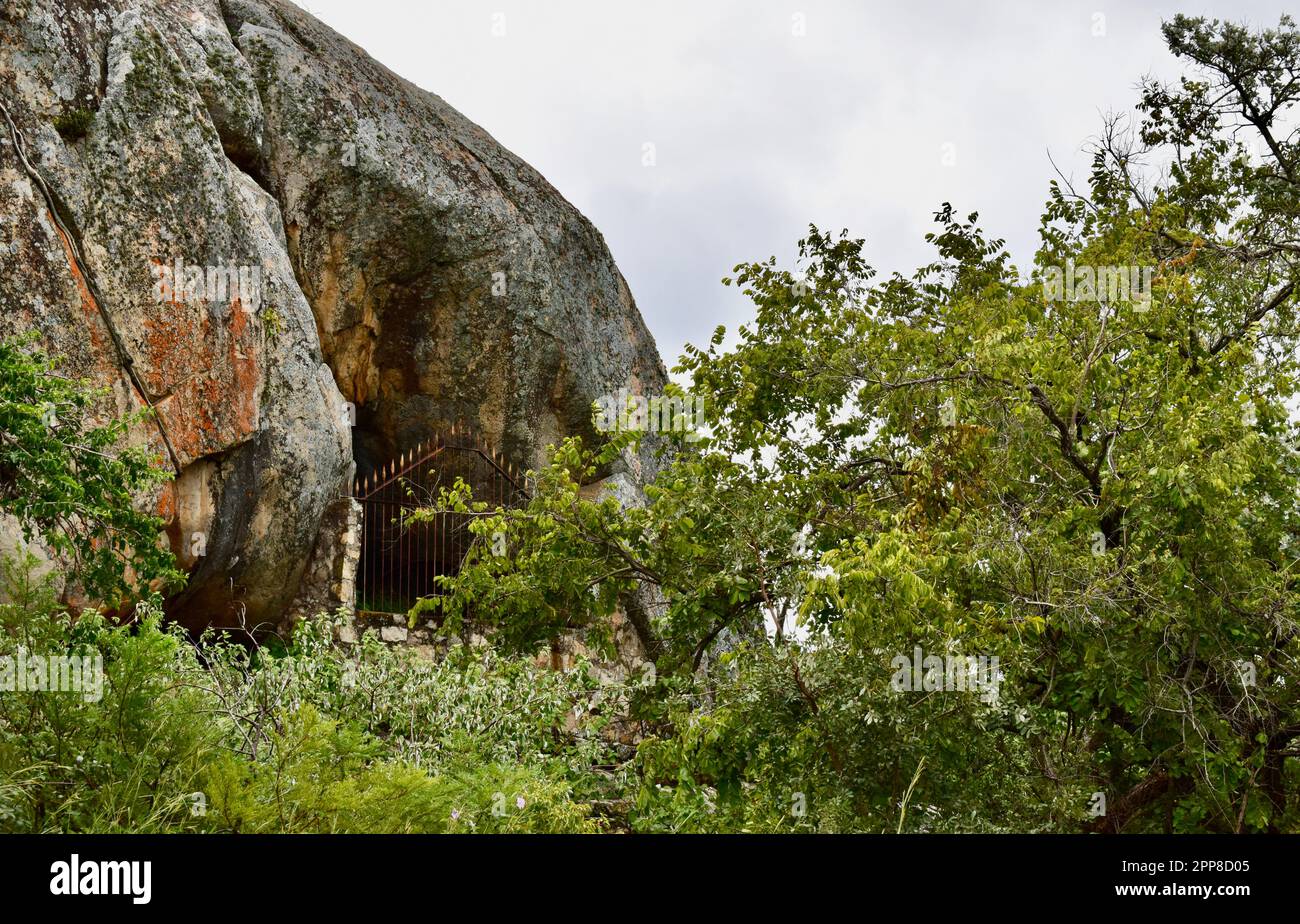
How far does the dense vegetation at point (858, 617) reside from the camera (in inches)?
237

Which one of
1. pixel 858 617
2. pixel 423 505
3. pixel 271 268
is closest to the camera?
pixel 858 617

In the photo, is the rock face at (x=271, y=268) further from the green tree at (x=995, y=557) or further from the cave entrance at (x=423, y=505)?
the green tree at (x=995, y=557)

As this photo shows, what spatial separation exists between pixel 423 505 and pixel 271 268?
3.37 m

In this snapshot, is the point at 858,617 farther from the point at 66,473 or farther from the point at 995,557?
the point at 66,473

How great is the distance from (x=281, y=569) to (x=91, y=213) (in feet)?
12.9

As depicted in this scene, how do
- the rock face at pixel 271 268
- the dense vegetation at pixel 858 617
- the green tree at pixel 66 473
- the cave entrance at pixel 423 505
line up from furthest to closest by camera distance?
the cave entrance at pixel 423 505 → the rock face at pixel 271 268 → the green tree at pixel 66 473 → the dense vegetation at pixel 858 617

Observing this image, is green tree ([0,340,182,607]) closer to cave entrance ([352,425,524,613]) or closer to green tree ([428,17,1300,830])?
green tree ([428,17,1300,830])

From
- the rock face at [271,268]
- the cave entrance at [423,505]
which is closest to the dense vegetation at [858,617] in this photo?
the rock face at [271,268]

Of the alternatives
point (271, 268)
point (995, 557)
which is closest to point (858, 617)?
point (995, 557)

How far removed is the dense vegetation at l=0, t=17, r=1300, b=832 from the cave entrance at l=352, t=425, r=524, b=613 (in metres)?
4.00

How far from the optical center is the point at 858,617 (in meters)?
6.63

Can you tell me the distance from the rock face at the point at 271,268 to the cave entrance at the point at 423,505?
40 cm
